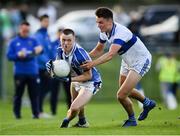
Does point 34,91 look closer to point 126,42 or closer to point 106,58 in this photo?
point 126,42

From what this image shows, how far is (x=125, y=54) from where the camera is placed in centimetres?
1792

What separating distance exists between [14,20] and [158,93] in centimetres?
802

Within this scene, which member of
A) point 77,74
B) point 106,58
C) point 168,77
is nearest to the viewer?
point 106,58

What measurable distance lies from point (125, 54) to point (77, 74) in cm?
108

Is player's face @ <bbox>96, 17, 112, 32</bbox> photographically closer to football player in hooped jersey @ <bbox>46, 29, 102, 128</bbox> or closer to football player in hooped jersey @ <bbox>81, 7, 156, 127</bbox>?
football player in hooped jersey @ <bbox>81, 7, 156, 127</bbox>

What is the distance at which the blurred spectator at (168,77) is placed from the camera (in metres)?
31.4

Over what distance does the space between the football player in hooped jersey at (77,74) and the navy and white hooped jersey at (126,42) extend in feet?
2.10

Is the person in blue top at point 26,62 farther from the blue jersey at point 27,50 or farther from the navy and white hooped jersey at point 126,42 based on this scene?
the navy and white hooped jersey at point 126,42

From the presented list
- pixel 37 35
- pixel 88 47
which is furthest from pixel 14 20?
pixel 37 35

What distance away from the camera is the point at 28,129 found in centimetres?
1758

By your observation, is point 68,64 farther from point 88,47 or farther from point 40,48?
point 88,47

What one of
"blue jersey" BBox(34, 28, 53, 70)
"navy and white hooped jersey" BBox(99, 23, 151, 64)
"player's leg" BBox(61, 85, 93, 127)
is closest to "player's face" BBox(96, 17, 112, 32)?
"navy and white hooped jersey" BBox(99, 23, 151, 64)

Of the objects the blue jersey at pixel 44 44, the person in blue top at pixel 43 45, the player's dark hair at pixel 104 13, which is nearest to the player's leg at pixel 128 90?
the player's dark hair at pixel 104 13

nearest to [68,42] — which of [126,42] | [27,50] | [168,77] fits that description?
[126,42]
